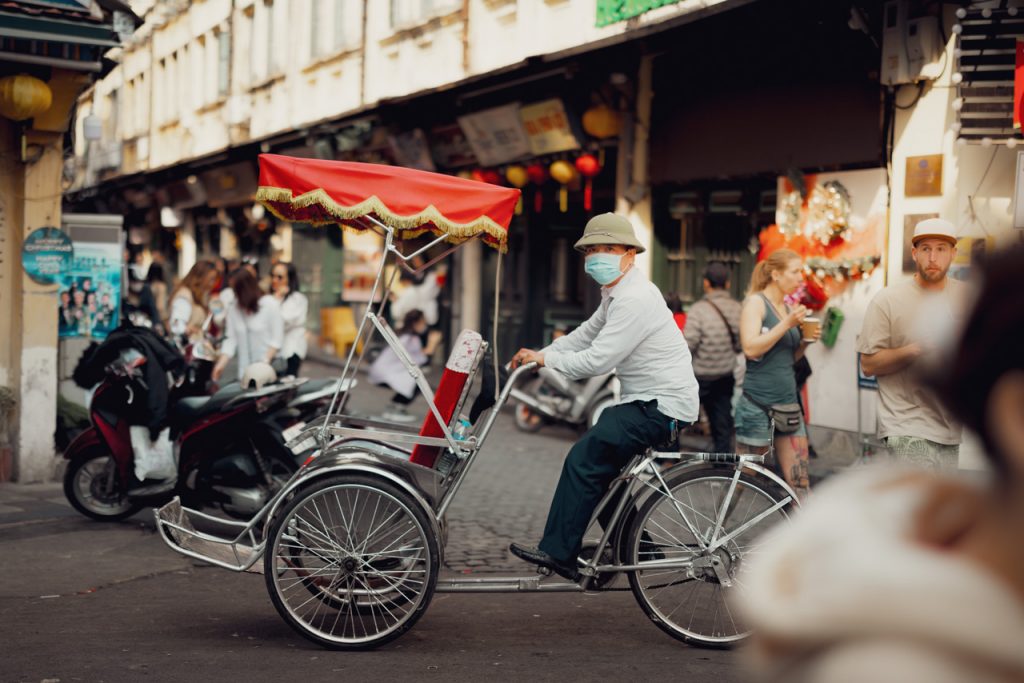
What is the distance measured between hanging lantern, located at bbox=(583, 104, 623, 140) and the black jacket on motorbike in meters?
8.35

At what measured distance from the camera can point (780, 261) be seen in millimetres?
7766

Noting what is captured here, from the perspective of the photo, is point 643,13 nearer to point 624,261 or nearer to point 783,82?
point 783,82

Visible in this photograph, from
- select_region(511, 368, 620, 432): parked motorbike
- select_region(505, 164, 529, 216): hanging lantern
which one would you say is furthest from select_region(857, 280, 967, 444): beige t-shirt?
select_region(505, 164, 529, 216): hanging lantern

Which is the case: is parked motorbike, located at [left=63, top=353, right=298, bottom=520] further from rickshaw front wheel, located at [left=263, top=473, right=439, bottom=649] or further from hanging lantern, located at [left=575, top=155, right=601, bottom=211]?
hanging lantern, located at [left=575, top=155, right=601, bottom=211]

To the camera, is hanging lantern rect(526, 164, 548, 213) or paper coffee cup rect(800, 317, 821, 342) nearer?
paper coffee cup rect(800, 317, 821, 342)

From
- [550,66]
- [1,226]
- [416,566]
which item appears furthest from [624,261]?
[550,66]

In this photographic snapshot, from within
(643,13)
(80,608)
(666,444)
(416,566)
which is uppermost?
(643,13)

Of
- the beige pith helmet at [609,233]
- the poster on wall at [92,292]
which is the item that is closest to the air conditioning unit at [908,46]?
the beige pith helmet at [609,233]

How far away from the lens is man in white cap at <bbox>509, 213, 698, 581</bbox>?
586cm

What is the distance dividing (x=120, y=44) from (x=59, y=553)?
4331mm

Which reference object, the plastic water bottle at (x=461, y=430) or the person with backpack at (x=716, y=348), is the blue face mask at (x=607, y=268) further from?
the person with backpack at (x=716, y=348)

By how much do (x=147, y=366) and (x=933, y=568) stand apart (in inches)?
316

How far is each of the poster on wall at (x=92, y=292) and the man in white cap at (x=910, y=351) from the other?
8.63m

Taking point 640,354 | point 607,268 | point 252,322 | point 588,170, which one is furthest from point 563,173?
point 640,354
